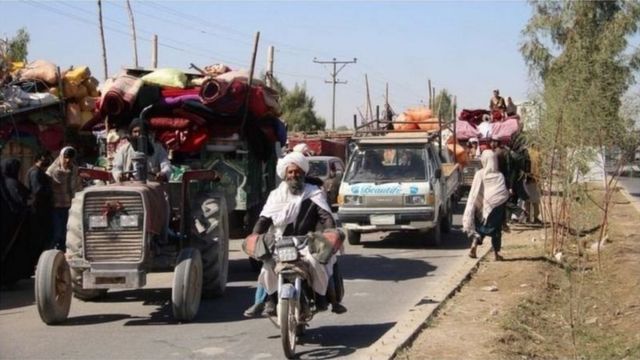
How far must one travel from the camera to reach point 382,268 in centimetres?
1325

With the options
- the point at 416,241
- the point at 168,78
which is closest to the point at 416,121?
the point at 416,241

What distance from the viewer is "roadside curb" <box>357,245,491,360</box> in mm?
7165

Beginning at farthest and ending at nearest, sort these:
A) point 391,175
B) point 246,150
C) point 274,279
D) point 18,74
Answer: point 391,175
point 18,74
point 246,150
point 274,279

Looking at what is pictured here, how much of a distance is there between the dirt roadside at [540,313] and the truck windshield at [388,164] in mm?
2972

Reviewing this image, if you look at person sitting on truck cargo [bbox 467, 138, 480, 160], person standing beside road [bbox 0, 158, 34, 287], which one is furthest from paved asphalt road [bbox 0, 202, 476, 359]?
person sitting on truck cargo [bbox 467, 138, 480, 160]

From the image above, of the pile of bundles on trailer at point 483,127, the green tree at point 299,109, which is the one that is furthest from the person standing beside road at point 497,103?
the green tree at point 299,109

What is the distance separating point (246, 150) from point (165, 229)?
2788 millimetres

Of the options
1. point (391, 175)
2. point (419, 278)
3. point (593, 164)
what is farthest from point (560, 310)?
point (391, 175)

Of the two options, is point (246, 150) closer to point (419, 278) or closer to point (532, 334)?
point (419, 278)

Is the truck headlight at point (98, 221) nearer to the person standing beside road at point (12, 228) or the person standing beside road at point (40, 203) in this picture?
the person standing beside road at point (12, 228)

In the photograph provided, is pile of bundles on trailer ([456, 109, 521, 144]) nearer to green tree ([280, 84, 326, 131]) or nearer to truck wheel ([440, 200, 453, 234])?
truck wheel ([440, 200, 453, 234])

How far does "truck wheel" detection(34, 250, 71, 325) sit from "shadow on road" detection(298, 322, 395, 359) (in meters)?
2.58

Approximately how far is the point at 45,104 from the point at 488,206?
7917 millimetres

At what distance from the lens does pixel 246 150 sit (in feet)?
39.4
